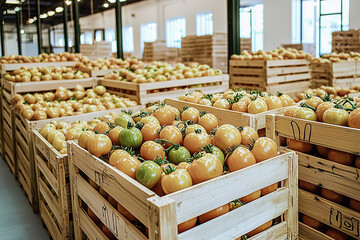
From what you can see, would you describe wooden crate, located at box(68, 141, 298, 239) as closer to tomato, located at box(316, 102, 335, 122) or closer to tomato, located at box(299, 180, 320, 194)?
tomato, located at box(299, 180, 320, 194)

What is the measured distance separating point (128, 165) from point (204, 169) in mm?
383

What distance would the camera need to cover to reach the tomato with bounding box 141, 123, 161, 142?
2.04 metres

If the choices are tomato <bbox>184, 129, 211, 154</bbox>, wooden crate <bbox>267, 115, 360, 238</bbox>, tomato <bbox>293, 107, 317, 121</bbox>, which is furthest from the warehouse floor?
tomato <bbox>293, 107, 317, 121</bbox>

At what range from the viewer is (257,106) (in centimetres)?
245

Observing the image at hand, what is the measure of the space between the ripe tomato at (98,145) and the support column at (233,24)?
5.02 m

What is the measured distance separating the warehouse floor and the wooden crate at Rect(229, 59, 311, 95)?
386cm

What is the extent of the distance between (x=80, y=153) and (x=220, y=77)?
3.28 m

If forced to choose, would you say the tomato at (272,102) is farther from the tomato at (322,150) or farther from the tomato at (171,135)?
the tomato at (171,135)

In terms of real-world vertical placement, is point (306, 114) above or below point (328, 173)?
above

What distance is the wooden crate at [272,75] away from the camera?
18.6ft

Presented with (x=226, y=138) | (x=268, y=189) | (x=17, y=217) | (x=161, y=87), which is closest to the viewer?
(x=268, y=189)

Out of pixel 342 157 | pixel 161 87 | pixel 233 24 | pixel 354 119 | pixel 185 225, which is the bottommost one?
pixel 185 225

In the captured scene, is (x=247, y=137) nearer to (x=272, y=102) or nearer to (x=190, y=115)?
(x=190, y=115)

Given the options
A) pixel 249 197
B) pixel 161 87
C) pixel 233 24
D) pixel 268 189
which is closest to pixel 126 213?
pixel 249 197
